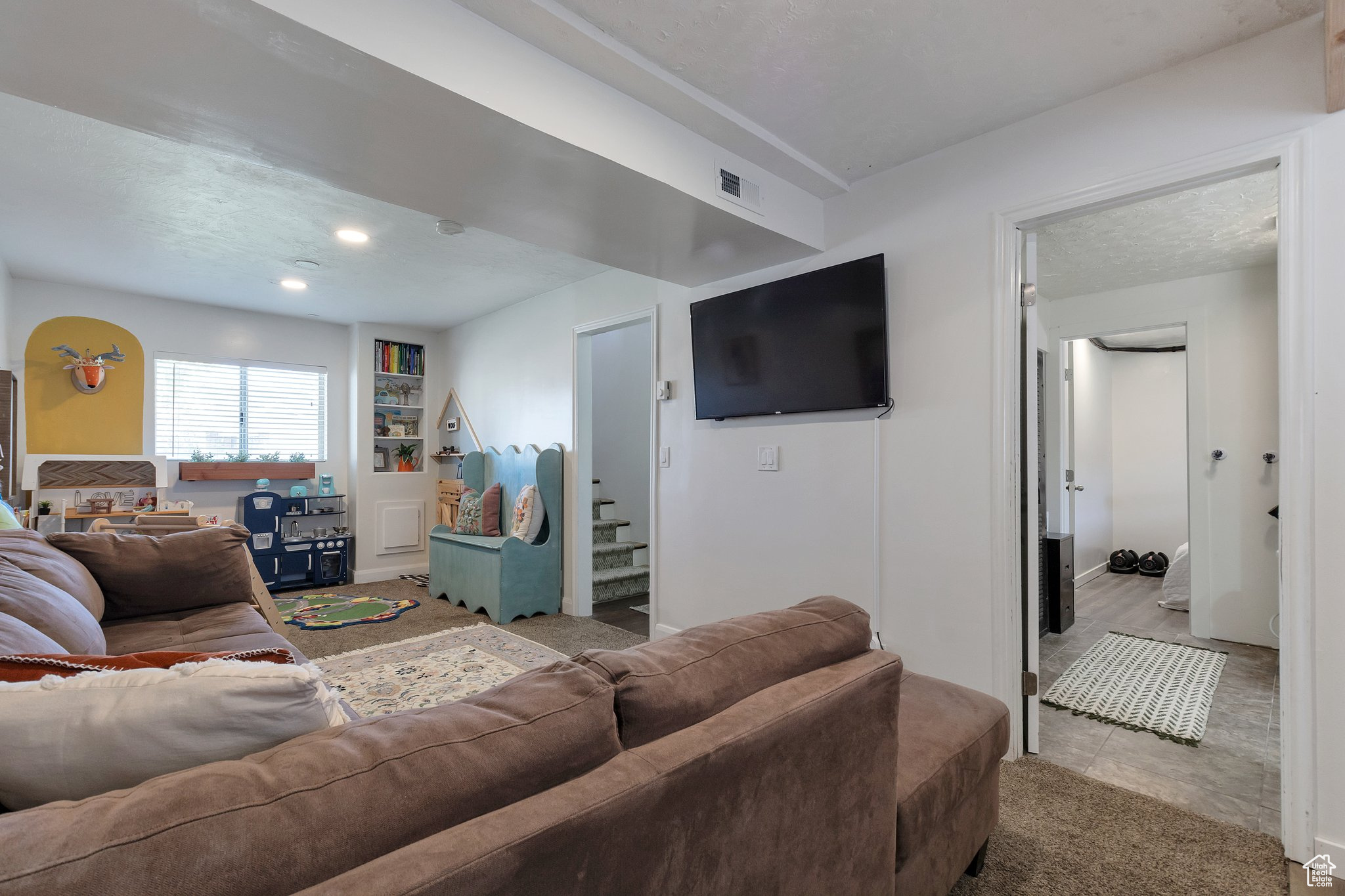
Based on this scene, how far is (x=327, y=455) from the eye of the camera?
6.04 m

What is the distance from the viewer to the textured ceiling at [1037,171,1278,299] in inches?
117

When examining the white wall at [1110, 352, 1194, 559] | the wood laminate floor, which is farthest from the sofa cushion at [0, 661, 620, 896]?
the white wall at [1110, 352, 1194, 559]

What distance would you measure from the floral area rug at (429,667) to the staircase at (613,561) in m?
1.14

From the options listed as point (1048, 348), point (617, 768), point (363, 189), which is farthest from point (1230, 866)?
point (1048, 348)

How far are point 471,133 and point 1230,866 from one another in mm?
3090

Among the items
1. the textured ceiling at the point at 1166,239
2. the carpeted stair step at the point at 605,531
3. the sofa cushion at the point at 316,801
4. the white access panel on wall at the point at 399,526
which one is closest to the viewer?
the sofa cushion at the point at 316,801

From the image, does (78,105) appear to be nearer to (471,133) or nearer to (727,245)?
(471,133)

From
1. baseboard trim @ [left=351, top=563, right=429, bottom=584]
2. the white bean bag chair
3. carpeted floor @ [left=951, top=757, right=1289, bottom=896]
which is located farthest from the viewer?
baseboard trim @ [left=351, top=563, right=429, bottom=584]

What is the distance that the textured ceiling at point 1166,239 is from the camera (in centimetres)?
298

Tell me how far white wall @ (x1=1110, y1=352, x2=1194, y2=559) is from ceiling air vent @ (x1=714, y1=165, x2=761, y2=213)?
6.00 meters

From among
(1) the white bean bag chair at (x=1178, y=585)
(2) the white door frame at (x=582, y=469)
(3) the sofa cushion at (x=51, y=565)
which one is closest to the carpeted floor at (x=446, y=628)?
(2) the white door frame at (x=582, y=469)

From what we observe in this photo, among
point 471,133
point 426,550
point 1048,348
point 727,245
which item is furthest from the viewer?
point 426,550

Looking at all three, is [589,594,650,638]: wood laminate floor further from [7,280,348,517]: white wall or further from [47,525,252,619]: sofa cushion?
[7,280,348,517]: white wall

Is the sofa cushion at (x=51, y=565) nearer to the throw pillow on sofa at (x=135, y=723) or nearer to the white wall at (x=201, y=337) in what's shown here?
the throw pillow on sofa at (x=135, y=723)
